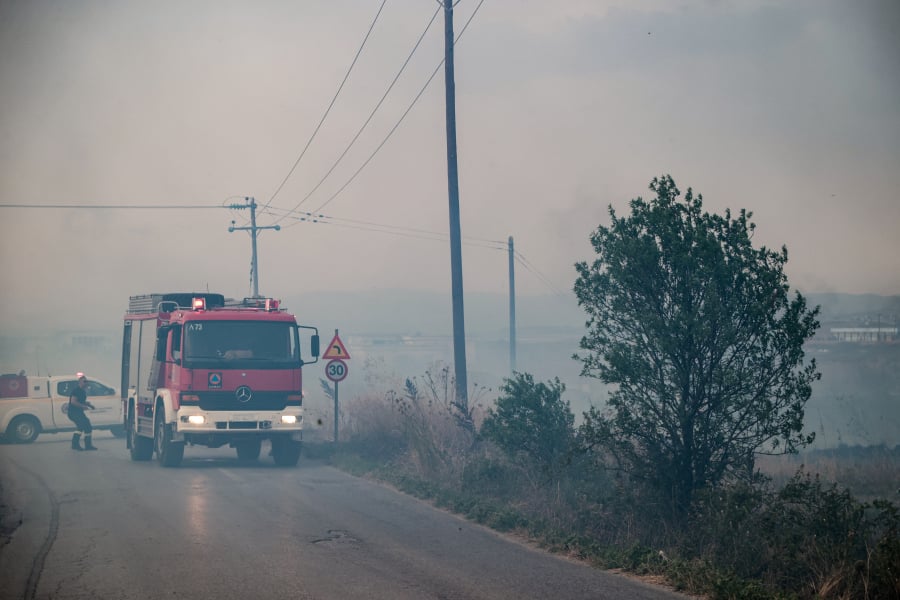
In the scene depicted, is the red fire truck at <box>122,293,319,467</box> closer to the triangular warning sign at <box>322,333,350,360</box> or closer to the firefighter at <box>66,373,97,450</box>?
the triangular warning sign at <box>322,333,350,360</box>

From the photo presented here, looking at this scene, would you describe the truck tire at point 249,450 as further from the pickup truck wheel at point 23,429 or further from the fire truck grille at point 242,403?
the pickup truck wheel at point 23,429

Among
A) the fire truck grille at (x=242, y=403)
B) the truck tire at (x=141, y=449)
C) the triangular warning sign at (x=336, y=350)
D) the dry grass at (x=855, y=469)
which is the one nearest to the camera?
the dry grass at (x=855, y=469)

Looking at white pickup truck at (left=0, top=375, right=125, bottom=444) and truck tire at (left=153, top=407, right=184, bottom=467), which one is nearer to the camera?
truck tire at (left=153, top=407, right=184, bottom=467)

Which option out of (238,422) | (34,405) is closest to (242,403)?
(238,422)

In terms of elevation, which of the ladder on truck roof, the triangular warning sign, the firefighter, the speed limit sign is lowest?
the firefighter

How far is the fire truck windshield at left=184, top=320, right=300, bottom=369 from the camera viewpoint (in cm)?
1861

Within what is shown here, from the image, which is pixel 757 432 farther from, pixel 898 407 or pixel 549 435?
pixel 898 407

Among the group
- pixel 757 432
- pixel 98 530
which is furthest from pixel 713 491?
pixel 98 530

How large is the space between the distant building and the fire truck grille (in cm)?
3543

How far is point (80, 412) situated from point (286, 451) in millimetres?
7846

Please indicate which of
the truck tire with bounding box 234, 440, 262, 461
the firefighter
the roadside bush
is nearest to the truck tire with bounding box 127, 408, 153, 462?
the truck tire with bounding box 234, 440, 262, 461

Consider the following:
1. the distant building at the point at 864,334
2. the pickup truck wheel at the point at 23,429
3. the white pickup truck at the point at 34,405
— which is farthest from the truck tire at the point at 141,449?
the distant building at the point at 864,334

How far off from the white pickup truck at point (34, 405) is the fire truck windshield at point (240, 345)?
31.0 ft

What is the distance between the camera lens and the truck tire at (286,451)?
1952 centimetres
